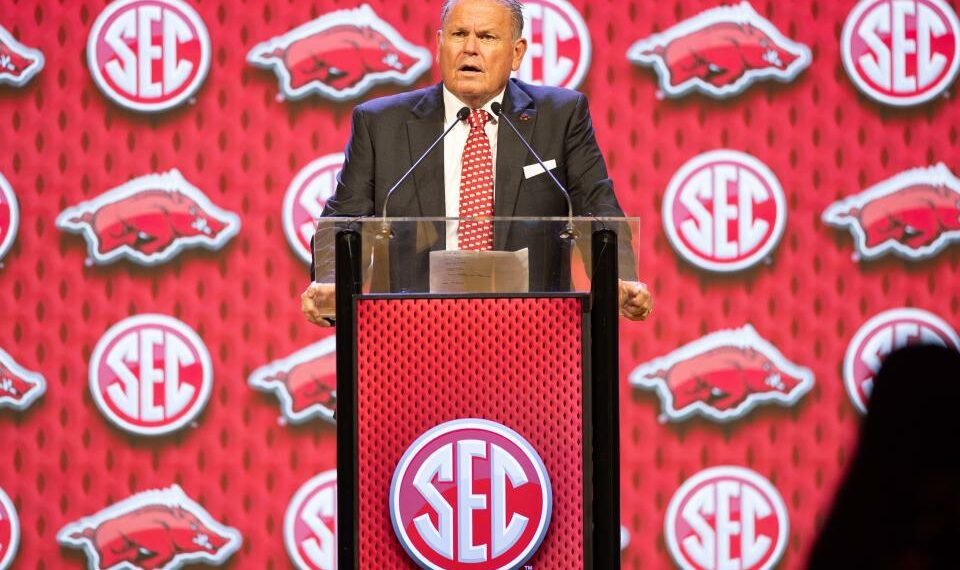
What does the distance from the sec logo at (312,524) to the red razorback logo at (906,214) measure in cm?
177

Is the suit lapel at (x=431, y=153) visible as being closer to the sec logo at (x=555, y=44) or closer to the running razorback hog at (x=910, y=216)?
the sec logo at (x=555, y=44)

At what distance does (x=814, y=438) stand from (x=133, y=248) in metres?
2.20

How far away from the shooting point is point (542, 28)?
11.7ft

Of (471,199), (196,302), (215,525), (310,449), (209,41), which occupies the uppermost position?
(209,41)

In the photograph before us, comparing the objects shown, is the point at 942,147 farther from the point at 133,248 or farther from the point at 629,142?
the point at 133,248

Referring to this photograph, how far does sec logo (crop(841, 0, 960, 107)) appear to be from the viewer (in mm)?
3588

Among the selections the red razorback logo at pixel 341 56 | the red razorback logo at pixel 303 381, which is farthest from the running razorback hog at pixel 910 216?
the red razorback logo at pixel 303 381

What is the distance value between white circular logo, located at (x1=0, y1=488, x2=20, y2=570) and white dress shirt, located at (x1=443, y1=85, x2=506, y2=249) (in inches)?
84.2

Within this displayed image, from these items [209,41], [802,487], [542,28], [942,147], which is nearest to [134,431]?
[209,41]

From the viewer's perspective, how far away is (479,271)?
1.72 metres

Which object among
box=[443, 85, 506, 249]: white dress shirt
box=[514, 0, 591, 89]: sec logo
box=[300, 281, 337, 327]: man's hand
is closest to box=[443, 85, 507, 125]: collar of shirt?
box=[443, 85, 506, 249]: white dress shirt

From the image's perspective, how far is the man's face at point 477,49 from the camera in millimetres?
2322

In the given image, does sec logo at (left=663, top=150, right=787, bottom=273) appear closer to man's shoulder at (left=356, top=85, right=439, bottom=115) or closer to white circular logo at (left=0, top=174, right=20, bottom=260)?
man's shoulder at (left=356, top=85, right=439, bottom=115)

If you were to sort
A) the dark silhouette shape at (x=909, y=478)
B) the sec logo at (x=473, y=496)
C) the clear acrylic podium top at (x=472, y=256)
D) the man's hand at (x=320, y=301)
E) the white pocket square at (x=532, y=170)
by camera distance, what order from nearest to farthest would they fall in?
the dark silhouette shape at (x=909, y=478) < the sec logo at (x=473, y=496) < the clear acrylic podium top at (x=472, y=256) < the man's hand at (x=320, y=301) < the white pocket square at (x=532, y=170)
